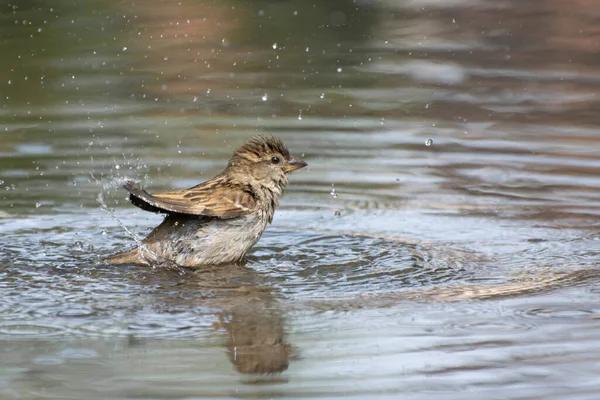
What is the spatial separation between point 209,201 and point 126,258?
60 centimetres

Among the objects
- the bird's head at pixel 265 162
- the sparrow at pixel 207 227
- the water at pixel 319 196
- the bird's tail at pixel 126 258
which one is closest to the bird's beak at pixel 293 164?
the bird's head at pixel 265 162

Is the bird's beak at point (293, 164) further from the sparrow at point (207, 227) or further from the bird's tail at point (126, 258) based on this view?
the bird's tail at point (126, 258)

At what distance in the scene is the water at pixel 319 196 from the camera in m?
5.44

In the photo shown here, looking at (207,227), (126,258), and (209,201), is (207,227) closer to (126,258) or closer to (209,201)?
(209,201)

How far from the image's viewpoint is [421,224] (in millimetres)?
8664

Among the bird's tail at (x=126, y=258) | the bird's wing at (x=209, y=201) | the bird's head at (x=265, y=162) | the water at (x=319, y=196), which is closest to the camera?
the water at (x=319, y=196)

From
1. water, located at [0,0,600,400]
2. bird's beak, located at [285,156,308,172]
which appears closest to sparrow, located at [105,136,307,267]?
water, located at [0,0,600,400]

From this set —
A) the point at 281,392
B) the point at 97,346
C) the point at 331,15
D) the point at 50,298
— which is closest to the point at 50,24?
the point at 331,15

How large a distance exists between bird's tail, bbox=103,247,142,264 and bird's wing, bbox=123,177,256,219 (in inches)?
12.7

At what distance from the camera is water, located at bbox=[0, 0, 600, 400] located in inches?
214

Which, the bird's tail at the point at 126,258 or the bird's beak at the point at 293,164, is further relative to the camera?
the bird's beak at the point at 293,164

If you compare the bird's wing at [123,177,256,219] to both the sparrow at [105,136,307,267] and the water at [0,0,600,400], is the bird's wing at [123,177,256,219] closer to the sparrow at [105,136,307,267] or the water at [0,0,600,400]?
the sparrow at [105,136,307,267]

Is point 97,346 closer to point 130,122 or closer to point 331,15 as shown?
point 130,122

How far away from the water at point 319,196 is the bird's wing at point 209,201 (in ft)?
1.15
